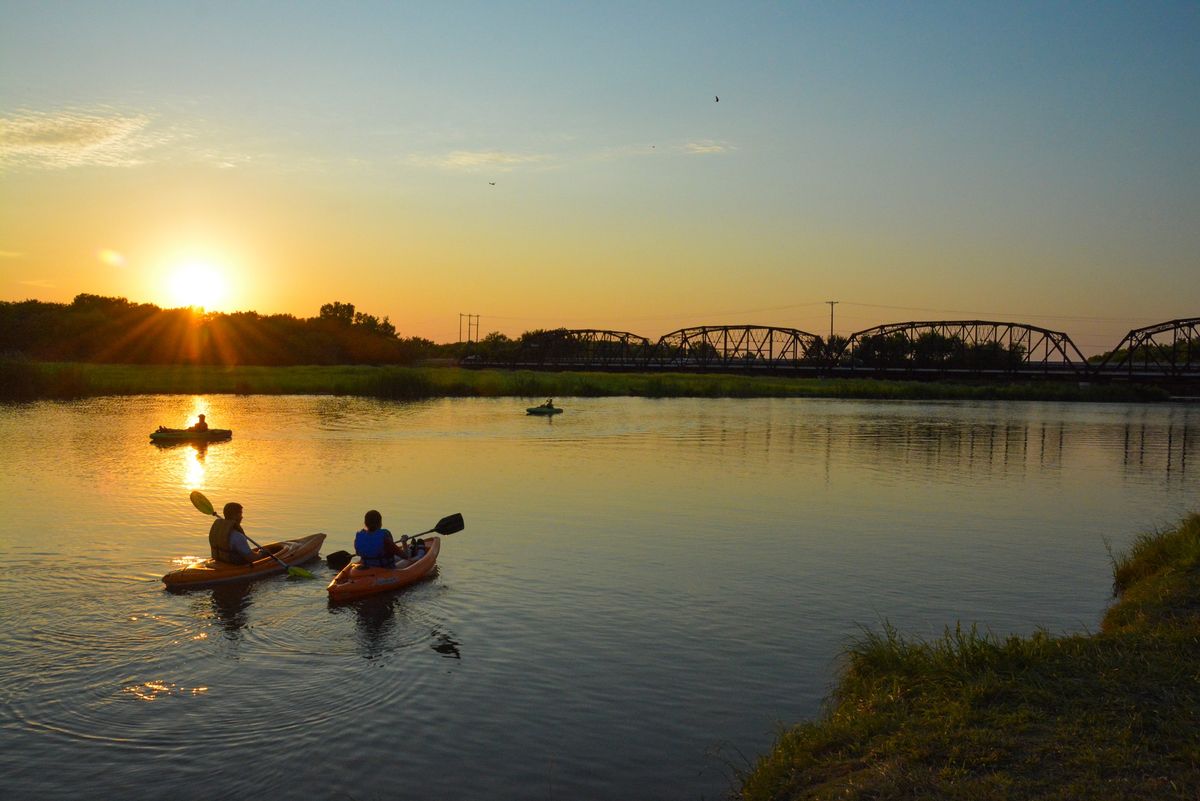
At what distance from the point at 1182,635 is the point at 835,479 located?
70.7ft

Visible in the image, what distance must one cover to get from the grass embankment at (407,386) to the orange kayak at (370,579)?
2071 inches

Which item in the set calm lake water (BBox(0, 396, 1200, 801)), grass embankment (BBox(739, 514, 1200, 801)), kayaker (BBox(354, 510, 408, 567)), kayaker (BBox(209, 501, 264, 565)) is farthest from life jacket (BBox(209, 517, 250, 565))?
grass embankment (BBox(739, 514, 1200, 801))

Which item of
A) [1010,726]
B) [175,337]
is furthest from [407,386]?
[1010,726]

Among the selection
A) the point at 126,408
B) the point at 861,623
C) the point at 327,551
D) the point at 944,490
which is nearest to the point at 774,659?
the point at 861,623

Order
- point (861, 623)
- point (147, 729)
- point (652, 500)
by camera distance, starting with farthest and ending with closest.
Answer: point (652, 500), point (861, 623), point (147, 729)

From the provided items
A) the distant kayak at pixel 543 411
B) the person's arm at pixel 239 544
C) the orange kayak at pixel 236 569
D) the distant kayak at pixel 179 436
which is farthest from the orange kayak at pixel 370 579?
the distant kayak at pixel 543 411

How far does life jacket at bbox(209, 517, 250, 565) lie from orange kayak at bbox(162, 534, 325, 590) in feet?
0.27

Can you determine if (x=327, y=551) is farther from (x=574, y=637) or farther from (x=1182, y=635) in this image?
(x=1182, y=635)

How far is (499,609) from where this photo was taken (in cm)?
1378

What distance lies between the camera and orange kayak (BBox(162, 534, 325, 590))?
47.9 ft

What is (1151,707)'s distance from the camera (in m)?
7.46

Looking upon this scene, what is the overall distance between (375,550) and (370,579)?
2.24ft

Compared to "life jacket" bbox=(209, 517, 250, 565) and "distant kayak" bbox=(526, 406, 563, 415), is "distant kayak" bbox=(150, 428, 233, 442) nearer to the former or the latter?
"distant kayak" bbox=(526, 406, 563, 415)

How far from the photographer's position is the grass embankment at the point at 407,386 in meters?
62.2
